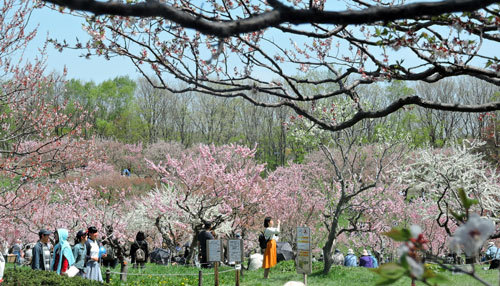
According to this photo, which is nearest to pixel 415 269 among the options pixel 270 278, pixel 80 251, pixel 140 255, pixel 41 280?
pixel 41 280

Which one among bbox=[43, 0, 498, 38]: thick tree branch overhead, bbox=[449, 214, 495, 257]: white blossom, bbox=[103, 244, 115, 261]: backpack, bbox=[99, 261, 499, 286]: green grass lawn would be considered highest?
bbox=[43, 0, 498, 38]: thick tree branch overhead

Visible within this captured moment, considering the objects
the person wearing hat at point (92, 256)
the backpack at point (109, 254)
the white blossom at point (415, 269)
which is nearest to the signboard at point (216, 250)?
the person wearing hat at point (92, 256)

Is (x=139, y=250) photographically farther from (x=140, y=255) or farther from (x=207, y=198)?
(x=207, y=198)

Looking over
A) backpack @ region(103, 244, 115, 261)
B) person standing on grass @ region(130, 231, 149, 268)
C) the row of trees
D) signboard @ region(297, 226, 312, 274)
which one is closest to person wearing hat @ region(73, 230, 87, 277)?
signboard @ region(297, 226, 312, 274)

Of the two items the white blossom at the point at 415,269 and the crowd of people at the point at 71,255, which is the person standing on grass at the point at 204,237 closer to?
the crowd of people at the point at 71,255

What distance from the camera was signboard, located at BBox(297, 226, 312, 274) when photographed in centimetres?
1008

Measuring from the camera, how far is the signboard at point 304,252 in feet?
33.1

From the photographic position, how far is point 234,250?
35.6ft

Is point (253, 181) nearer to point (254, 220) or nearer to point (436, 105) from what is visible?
point (254, 220)

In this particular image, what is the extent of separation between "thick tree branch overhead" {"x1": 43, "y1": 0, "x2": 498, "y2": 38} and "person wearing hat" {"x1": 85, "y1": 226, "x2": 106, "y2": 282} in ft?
26.8

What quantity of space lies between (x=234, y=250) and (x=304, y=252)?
1572 mm

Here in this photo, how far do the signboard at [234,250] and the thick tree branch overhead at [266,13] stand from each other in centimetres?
887

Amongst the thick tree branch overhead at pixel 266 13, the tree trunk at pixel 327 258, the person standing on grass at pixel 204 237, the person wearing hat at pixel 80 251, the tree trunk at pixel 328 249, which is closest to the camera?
the thick tree branch overhead at pixel 266 13

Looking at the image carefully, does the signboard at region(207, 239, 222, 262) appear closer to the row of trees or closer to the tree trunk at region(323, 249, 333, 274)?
the tree trunk at region(323, 249, 333, 274)
